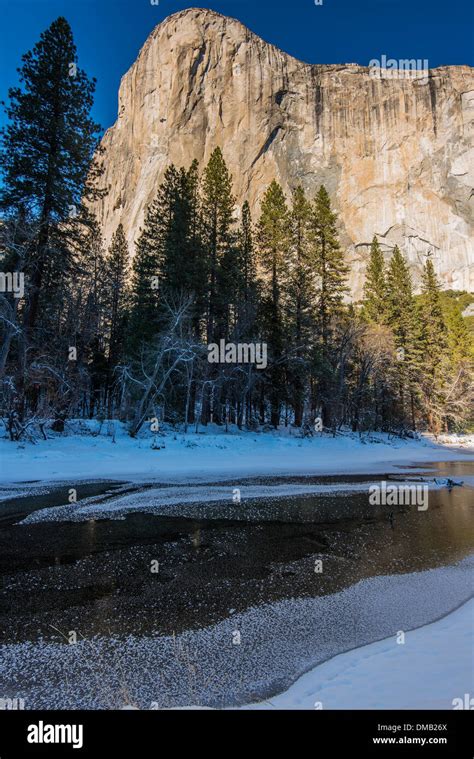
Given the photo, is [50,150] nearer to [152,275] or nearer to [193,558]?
[152,275]

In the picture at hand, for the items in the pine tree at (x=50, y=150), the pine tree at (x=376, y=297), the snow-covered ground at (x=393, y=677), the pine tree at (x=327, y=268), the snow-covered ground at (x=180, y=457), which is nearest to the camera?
the snow-covered ground at (x=393, y=677)

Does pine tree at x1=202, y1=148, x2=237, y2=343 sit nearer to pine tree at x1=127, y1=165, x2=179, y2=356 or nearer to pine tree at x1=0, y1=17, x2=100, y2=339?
pine tree at x1=127, y1=165, x2=179, y2=356

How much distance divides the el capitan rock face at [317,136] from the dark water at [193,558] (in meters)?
89.1

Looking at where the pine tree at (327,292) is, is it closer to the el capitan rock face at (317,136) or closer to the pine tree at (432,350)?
the pine tree at (432,350)

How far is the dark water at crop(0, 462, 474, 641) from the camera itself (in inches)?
152

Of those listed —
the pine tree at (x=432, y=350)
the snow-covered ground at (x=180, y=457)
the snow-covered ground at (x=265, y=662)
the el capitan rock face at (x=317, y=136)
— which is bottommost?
the snow-covered ground at (x=180, y=457)

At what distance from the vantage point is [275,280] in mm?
31281

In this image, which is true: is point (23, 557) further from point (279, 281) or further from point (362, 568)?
point (279, 281)

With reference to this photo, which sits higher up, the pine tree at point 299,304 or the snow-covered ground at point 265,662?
the pine tree at point 299,304

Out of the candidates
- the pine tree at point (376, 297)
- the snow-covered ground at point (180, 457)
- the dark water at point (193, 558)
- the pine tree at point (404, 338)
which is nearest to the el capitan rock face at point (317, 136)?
the pine tree at point (404, 338)

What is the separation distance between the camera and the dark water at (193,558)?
386cm

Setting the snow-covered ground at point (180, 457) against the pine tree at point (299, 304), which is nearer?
the snow-covered ground at point (180, 457)

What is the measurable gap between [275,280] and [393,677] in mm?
30418

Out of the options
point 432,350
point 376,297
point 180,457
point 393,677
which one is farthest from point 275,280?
point 393,677
